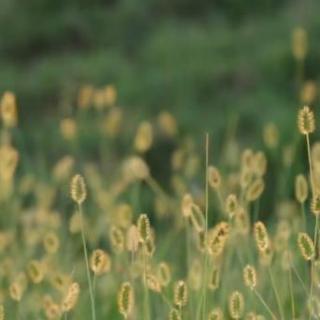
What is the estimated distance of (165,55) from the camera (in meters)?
6.14

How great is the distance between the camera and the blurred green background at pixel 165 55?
5.64m

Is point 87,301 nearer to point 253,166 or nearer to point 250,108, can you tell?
point 253,166

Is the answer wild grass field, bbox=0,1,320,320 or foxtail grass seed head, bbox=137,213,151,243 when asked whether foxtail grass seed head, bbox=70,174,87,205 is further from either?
wild grass field, bbox=0,1,320,320

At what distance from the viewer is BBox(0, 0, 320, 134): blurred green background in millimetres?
5637

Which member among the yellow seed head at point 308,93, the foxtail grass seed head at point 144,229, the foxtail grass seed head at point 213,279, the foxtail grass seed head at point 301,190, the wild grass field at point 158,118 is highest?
the foxtail grass seed head at point 144,229

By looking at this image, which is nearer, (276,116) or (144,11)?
(276,116)

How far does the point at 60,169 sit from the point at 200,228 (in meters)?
1.12

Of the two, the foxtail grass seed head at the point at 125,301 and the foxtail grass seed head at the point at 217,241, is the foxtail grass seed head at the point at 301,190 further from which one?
the foxtail grass seed head at the point at 125,301

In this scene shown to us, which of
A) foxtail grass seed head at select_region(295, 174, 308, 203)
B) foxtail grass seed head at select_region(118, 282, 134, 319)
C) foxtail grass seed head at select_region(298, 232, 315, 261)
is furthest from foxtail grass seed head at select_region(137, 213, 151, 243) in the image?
foxtail grass seed head at select_region(295, 174, 308, 203)

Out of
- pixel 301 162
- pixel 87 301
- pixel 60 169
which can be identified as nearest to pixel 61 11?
pixel 301 162

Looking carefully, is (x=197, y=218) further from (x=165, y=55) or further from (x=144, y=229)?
(x=165, y=55)

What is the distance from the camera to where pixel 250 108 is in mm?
5496

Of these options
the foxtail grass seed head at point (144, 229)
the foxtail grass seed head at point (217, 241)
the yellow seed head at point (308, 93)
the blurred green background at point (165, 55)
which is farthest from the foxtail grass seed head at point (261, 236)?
the blurred green background at point (165, 55)

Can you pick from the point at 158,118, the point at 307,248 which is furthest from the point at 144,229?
the point at 158,118
